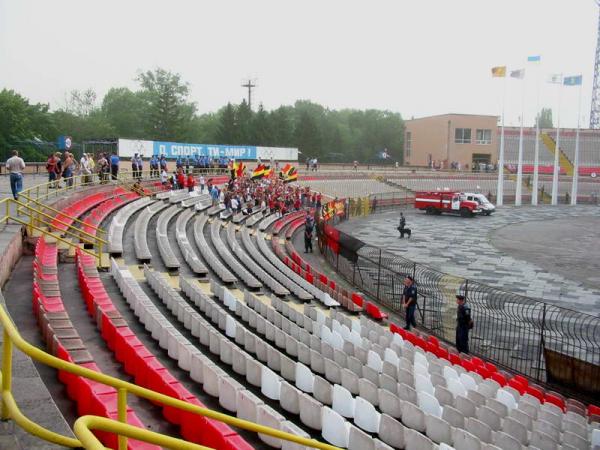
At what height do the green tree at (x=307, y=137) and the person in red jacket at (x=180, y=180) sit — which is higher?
the green tree at (x=307, y=137)

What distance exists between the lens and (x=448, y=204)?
49.0 metres

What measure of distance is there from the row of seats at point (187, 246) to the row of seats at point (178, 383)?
454 centimetres

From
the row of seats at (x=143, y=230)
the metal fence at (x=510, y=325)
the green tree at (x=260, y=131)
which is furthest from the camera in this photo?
the green tree at (x=260, y=131)

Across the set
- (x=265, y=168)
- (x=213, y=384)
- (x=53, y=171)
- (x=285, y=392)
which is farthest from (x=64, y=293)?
(x=265, y=168)

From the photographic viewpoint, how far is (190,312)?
1060 cm

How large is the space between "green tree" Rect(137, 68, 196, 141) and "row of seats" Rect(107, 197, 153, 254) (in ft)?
189

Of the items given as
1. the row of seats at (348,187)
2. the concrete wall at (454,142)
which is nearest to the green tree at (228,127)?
the row of seats at (348,187)

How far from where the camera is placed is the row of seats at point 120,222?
53.0 feet

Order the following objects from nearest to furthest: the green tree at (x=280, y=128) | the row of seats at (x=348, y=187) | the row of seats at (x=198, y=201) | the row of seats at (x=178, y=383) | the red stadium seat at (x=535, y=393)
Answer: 1. the row of seats at (x=178, y=383)
2. the red stadium seat at (x=535, y=393)
3. the row of seats at (x=198, y=201)
4. the row of seats at (x=348, y=187)
5. the green tree at (x=280, y=128)

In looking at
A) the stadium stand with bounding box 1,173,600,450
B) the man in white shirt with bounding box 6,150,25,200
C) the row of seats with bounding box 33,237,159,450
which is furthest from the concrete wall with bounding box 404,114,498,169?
the row of seats with bounding box 33,237,159,450

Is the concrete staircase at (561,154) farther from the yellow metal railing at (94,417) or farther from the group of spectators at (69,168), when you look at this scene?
the yellow metal railing at (94,417)

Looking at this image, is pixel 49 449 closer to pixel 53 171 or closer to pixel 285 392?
pixel 285 392

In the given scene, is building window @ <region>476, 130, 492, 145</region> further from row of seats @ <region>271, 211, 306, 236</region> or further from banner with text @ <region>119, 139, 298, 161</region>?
row of seats @ <region>271, 211, 306, 236</region>

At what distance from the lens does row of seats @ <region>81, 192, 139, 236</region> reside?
17.1 m
